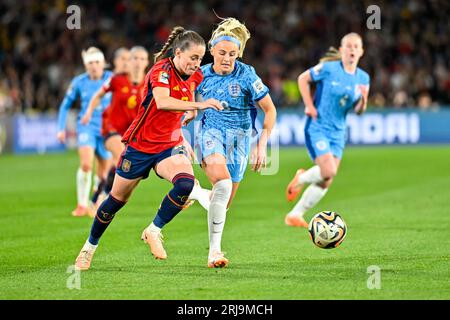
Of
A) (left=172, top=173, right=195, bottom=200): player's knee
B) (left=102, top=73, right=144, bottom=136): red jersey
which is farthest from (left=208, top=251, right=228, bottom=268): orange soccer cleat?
(left=102, top=73, right=144, bottom=136): red jersey

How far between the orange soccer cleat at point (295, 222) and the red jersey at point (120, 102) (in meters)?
2.85

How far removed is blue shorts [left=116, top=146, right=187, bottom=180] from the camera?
→ 28.6ft

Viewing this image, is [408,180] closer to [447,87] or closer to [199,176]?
[199,176]

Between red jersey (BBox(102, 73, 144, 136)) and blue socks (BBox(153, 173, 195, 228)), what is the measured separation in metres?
4.85

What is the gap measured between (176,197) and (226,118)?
95 cm

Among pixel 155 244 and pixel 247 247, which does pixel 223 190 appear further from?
pixel 247 247

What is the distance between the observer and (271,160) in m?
24.0

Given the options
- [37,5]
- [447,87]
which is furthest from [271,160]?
[37,5]

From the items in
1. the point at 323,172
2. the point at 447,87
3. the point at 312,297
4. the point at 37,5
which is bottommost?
the point at 312,297

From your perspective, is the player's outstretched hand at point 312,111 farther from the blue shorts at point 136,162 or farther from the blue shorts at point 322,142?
the blue shorts at point 136,162

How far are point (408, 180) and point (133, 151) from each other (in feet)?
35.8

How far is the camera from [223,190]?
8.89 m

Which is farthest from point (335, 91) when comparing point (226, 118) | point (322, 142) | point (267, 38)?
point (267, 38)

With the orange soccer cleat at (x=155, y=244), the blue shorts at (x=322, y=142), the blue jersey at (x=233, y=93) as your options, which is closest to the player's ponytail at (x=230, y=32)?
the blue jersey at (x=233, y=93)
